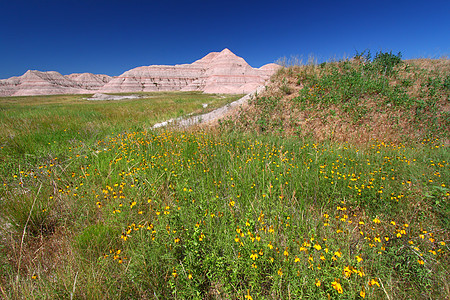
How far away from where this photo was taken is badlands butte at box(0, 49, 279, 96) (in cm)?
10825

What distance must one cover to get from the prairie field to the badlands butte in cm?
10257

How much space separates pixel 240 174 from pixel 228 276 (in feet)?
6.43

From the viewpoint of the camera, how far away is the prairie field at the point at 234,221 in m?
1.86

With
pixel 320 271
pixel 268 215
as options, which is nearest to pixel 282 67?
pixel 268 215

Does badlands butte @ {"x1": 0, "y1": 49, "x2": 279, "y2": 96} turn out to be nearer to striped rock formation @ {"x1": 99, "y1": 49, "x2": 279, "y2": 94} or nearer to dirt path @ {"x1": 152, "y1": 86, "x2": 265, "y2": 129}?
striped rock formation @ {"x1": 99, "y1": 49, "x2": 279, "y2": 94}

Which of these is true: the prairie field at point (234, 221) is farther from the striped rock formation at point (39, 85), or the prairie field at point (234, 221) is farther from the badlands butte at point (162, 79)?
the striped rock formation at point (39, 85)

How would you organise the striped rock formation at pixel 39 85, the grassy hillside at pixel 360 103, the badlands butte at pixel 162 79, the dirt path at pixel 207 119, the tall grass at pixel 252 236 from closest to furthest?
the tall grass at pixel 252 236, the grassy hillside at pixel 360 103, the dirt path at pixel 207 119, the badlands butte at pixel 162 79, the striped rock formation at pixel 39 85

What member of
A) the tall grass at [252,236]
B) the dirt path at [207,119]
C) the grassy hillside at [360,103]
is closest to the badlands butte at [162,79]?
the dirt path at [207,119]

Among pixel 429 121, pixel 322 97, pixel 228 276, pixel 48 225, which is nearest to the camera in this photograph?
pixel 228 276

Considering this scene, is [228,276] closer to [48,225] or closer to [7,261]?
[7,261]

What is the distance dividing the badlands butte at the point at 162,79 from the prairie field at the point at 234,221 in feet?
337

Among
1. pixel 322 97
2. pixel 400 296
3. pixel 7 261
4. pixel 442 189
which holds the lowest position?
pixel 400 296

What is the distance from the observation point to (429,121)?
273 inches

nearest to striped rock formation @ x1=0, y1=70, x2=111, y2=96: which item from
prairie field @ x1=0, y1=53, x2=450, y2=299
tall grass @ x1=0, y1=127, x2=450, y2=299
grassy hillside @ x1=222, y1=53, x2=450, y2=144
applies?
grassy hillside @ x1=222, y1=53, x2=450, y2=144
